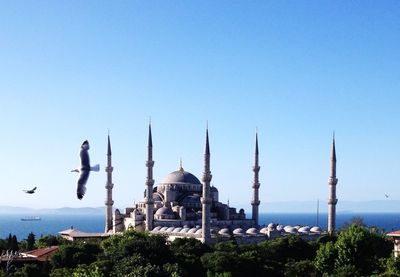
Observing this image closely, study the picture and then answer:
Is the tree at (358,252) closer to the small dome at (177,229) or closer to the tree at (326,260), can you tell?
the tree at (326,260)

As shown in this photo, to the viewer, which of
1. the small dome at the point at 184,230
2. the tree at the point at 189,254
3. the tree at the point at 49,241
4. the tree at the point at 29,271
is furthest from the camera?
the small dome at the point at 184,230

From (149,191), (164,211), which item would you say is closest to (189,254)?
(149,191)

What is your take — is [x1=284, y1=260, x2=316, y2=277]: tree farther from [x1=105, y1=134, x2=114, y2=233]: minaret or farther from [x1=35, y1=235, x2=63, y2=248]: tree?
[x1=105, y1=134, x2=114, y2=233]: minaret

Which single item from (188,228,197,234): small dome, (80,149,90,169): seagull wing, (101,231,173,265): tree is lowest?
(188,228,197,234): small dome

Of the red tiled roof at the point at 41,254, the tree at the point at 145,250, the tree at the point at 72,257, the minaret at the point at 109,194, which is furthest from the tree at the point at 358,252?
the minaret at the point at 109,194

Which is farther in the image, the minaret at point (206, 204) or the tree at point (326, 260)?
the minaret at point (206, 204)

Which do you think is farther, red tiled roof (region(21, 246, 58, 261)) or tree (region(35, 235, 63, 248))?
tree (region(35, 235, 63, 248))

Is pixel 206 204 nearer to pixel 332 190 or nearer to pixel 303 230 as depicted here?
pixel 303 230

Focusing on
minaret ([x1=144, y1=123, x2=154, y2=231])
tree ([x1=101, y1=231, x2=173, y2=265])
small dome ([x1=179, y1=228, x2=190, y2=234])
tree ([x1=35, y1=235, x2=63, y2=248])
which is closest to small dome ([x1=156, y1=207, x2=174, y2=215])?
minaret ([x1=144, y1=123, x2=154, y2=231])
